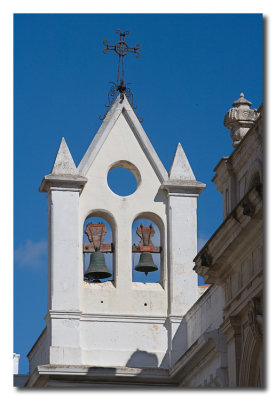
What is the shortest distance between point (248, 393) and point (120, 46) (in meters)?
17.2

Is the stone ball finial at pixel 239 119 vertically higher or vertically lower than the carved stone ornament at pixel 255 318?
higher

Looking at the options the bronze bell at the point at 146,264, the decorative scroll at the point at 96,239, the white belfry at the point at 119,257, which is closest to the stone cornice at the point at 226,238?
the white belfry at the point at 119,257

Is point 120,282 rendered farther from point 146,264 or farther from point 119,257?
point 146,264

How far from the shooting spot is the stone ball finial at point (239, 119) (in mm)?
27125

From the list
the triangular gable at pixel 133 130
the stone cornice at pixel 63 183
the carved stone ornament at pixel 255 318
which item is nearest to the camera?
the carved stone ornament at pixel 255 318

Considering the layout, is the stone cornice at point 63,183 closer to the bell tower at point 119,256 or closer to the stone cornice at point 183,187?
the bell tower at point 119,256

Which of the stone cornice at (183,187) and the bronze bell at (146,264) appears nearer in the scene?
the bronze bell at (146,264)

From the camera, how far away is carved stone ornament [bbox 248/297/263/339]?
80.2 ft

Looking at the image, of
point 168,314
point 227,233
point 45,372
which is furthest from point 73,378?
point 227,233

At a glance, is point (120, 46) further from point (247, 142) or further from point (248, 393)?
point (248, 393)

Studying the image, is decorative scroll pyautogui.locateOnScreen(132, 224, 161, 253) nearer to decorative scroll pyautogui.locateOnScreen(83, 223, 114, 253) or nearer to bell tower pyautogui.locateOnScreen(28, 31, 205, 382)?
bell tower pyautogui.locateOnScreen(28, 31, 205, 382)

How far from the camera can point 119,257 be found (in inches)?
1374

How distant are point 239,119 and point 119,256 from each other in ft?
27.5

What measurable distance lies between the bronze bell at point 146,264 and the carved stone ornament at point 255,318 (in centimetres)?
1004
